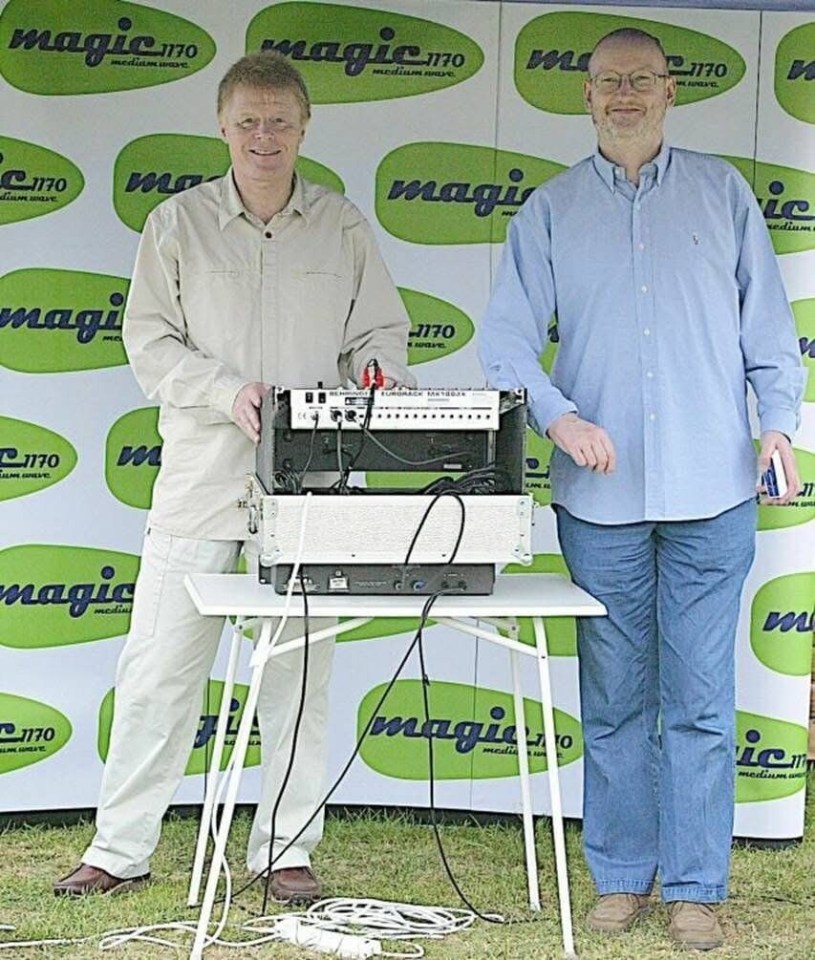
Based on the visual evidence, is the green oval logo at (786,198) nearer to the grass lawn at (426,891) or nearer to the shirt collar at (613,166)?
the shirt collar at (613,166)

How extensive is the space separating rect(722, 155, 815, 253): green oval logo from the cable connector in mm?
2107

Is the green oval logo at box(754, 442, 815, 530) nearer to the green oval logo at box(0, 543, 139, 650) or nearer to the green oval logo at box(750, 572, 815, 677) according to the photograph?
the green oval logo at box(750, 572, 815, 677)

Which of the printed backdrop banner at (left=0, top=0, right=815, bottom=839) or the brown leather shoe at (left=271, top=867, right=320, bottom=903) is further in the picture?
the printed backdrop banner at (left=0, top=0, right=815, bottom=839)

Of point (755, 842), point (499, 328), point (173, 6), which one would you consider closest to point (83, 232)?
point (173, 6)

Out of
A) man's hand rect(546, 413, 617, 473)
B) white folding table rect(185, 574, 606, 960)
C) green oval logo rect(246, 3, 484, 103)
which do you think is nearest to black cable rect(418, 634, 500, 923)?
white folding table rect(185, 574, 606, 960)

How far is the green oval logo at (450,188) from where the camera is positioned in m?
4.96

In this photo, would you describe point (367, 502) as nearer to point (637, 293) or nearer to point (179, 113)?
point (637, 293)

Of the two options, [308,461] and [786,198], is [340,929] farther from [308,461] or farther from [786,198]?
[786,198]

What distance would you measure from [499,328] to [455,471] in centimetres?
37

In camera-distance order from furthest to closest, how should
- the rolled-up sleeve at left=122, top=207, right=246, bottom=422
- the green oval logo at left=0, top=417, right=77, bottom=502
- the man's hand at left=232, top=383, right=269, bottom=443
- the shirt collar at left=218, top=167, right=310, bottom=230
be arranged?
the green oval logo at left=0, top=417, right=77, bottom=502 → the shirt collar at left=218, top=167, right=310, bottom=230 → the rolled-up sleeve at left=122, top=207, right=246, bottom=422 → the man's hand at left=232, top=383, right=269, bottom=443

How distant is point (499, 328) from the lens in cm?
406

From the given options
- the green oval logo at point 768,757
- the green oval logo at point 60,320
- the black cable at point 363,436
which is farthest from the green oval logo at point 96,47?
the green oval logo at point 768,757

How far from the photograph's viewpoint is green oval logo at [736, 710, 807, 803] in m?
4.98

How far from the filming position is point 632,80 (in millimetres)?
3930
